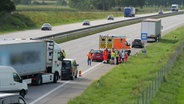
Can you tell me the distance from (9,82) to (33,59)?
7273 millimetres

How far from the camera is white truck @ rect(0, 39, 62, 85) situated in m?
36.8

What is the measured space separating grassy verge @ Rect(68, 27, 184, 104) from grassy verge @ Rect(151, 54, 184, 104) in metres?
1.15

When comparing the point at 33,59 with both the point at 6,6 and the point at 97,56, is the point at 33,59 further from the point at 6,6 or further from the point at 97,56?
the point at 6,6

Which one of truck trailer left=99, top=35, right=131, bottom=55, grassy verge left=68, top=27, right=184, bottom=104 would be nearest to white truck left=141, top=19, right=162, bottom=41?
grassy verge left=68, top=27, right=184, bottom=104

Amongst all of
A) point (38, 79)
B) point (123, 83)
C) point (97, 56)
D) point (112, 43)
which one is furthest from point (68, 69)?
point (112, 43)

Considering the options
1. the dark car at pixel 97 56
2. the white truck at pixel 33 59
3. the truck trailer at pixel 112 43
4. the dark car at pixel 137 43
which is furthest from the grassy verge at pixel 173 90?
the dark car at pixel 137 43

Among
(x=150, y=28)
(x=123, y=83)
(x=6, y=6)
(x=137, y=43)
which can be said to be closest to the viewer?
(x=123, y=83)

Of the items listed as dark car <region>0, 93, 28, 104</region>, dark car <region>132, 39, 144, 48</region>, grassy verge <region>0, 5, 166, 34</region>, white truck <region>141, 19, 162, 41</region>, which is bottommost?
dark car <region>0, 93, 28, 104</region>

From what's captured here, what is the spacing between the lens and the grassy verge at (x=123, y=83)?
110ft

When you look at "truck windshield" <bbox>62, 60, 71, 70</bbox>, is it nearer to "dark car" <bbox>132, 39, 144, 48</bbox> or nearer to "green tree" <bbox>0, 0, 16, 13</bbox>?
"dark car" <bbox>132, 39, 144, 48</bbox>

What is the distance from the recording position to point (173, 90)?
140 ft

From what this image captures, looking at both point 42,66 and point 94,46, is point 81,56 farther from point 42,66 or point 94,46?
point 42,66

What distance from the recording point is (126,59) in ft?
193

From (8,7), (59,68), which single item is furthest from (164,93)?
(8,7)
